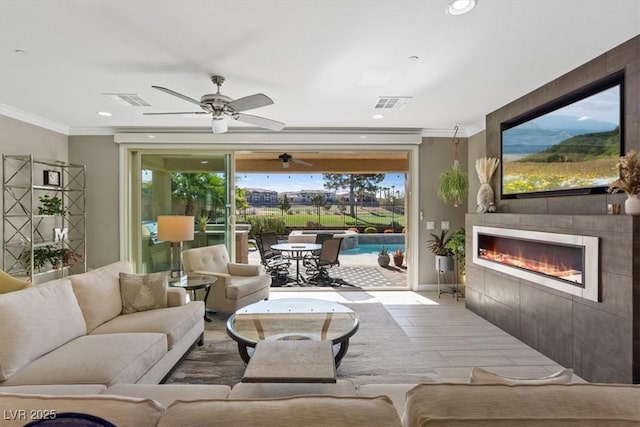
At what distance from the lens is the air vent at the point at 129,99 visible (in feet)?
11.8

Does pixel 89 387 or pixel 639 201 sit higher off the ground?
pixel 639 201

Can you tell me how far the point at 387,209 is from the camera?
12.1 metres

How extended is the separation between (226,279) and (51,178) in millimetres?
2910

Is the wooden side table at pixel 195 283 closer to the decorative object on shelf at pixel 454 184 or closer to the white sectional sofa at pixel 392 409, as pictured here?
the white sectional sofa at pixel 392 409

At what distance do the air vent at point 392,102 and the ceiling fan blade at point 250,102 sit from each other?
1482 mm

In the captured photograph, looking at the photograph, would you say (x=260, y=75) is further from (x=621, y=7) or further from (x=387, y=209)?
(x=387, y=209)

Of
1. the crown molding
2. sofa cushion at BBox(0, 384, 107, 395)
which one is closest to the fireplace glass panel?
sofa cushion at BBox(0, 384, 107, 395)

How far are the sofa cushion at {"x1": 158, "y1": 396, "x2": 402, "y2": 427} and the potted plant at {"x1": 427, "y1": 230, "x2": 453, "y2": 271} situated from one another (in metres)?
4.30

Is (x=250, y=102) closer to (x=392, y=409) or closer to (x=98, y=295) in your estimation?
(x=98, y=295)

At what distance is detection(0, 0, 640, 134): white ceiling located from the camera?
2.08m

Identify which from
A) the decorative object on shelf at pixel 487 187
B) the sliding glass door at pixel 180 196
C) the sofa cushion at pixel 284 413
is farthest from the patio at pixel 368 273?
the sofa cushion at pixel 284 413

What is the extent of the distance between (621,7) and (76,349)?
3920mm

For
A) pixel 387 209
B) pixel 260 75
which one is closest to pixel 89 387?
pixel 260 75

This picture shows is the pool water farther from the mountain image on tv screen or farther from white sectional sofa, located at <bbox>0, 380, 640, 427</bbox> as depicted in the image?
white sectional sofa, located at <bbox>0, 380, 640, 427</bbox>
